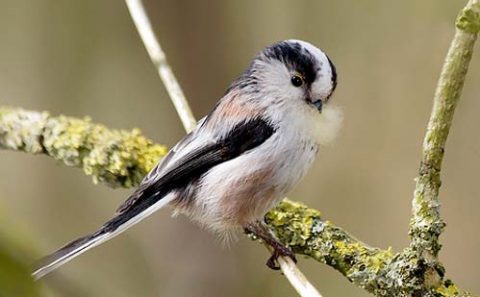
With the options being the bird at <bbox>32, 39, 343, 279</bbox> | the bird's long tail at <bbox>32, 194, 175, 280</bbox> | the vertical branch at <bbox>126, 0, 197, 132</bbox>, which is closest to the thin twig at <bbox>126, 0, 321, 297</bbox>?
the vertical branch at <bbox>126, 0, 197, 132</bbox>

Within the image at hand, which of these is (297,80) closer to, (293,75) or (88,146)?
(293,75)

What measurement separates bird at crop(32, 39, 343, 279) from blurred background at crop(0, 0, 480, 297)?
893 millimetres

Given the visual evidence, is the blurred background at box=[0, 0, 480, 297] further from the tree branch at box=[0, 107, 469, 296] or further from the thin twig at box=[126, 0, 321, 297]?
the thin twig at box=[126, 0, 321, 297]

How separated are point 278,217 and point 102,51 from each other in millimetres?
2139

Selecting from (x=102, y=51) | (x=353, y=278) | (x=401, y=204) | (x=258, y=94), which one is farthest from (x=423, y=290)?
(x=102, y=51)

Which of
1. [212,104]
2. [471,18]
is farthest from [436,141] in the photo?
[212,104]

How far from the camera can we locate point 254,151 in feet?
6.73

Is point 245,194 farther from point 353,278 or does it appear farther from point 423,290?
point 423,290

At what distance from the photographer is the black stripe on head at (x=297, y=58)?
6.64 ft

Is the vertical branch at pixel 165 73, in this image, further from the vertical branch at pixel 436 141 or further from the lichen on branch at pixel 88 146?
the vertical branch at pixel 436 141

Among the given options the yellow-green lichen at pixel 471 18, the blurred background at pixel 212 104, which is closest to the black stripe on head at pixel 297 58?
the blurred background at pixel 212 104

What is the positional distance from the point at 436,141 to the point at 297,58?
79 centimetres

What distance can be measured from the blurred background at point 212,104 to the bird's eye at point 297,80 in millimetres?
892

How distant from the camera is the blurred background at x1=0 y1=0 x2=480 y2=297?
3.16 metres
